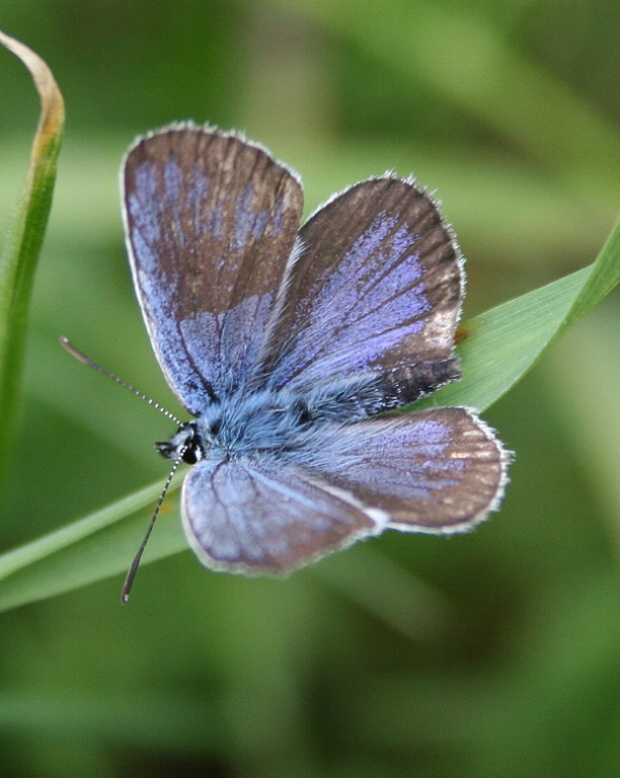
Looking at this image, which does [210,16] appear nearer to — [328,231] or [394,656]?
[328,231]

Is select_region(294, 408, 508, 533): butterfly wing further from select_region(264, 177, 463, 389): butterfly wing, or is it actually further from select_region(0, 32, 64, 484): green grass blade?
select_region(0, 32, 64, 484): green grass blade

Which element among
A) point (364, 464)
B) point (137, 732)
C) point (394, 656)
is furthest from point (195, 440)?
point (394, 656)

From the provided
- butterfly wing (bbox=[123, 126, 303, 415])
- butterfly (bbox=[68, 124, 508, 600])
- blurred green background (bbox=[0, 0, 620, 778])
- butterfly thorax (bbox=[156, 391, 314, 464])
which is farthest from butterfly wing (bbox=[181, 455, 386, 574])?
blurred green background (bbox=[0, 0, 620, 778])

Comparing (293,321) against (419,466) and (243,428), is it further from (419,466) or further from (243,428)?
(419,466)

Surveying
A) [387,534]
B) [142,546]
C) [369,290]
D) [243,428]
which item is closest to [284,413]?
[243,428]

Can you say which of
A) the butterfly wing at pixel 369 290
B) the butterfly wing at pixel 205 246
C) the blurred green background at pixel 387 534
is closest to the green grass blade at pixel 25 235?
the butterfly wing at pixel 205 246

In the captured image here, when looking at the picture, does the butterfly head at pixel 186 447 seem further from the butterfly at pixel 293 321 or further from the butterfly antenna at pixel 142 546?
the butterfly antenna at pixel 142 546
